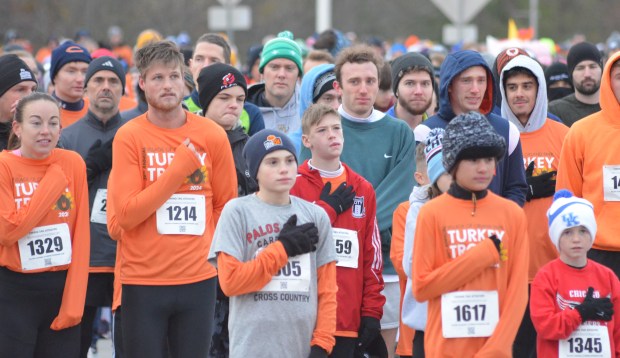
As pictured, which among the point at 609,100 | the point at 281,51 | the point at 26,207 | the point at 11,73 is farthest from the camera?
the point at 281,51

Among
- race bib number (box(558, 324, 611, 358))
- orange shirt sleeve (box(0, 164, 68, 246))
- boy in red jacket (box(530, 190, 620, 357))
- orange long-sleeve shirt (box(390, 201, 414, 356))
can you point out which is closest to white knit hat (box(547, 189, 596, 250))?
boy in red jacket (box(530, 190, 620, 357))

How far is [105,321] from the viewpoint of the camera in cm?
1184

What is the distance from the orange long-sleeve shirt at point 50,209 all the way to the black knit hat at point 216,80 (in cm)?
116

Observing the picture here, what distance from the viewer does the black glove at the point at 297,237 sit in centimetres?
642

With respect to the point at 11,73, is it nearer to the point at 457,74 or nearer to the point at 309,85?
the point at 309,85

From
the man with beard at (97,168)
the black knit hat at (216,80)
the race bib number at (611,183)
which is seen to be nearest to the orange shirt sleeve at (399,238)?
the race bib number at (611,183)

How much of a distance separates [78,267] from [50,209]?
0.41 m

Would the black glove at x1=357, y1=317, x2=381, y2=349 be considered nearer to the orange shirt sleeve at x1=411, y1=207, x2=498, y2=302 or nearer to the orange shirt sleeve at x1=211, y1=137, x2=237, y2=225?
the orange shirt sleeve at x1=411, y1=207, x2=498, y2=302

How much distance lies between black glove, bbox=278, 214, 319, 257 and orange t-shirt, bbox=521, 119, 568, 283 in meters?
2.16

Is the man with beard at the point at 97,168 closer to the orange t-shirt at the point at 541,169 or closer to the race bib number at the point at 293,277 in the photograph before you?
the race bib number at the point at 293,277

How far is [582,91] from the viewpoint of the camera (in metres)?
10.9

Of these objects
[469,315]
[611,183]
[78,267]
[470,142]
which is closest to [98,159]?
[78,267]

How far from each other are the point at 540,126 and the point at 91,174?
10.6 ft

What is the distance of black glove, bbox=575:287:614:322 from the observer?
7199mm
